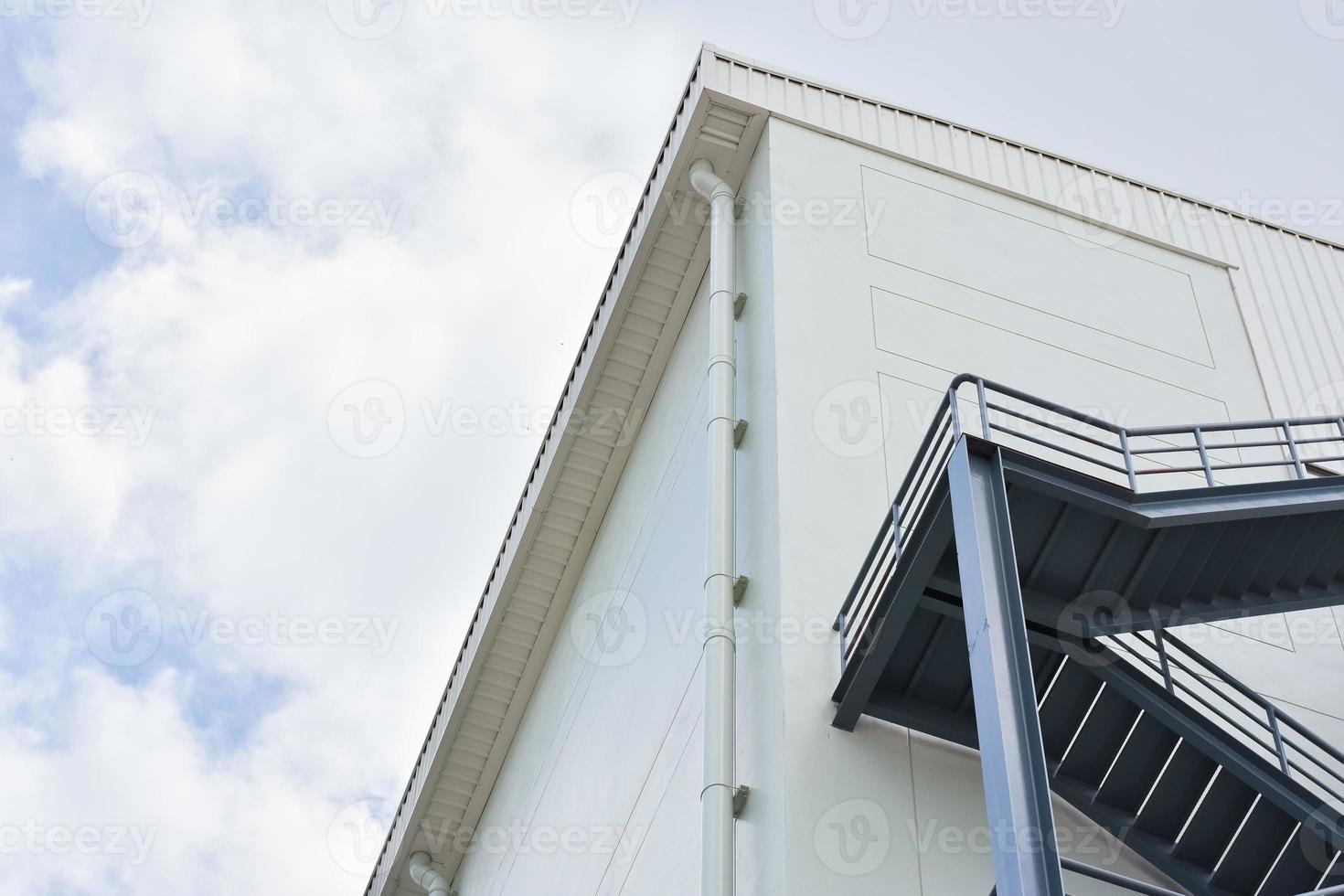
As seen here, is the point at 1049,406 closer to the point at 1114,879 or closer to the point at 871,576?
the point at 871,576

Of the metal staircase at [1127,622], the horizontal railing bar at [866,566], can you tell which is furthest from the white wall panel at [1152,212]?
the horizontal railing bar at [866,566]

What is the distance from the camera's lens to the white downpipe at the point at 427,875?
83.7ft

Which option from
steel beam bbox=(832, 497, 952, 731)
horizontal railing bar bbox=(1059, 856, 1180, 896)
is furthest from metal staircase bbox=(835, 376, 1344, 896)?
horizontal railing bar bbox=(1059, 856, 1180, 896)

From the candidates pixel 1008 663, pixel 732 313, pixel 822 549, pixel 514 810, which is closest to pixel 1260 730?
pixel 822 549

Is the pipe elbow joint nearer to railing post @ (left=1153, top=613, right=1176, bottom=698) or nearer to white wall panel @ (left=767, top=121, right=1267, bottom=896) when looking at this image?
white wall panel @ (left=767, top=121, right=1267, bottom=896)

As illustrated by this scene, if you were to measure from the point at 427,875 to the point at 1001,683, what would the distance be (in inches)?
702

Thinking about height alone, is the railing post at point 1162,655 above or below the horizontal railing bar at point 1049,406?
below

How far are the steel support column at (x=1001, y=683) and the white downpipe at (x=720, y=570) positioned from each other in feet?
11.3

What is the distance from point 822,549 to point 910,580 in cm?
230

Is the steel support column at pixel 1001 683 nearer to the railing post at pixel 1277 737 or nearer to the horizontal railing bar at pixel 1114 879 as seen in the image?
the horizontal railing bar at pixel 1114 879

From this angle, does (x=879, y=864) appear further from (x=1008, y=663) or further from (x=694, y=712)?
(x=694, y=712)

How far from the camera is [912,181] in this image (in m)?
19.9

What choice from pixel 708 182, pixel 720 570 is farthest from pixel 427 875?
pixel 708 182

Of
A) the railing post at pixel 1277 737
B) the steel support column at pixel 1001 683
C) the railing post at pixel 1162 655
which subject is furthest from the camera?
the railing post at pixel 1277 737
